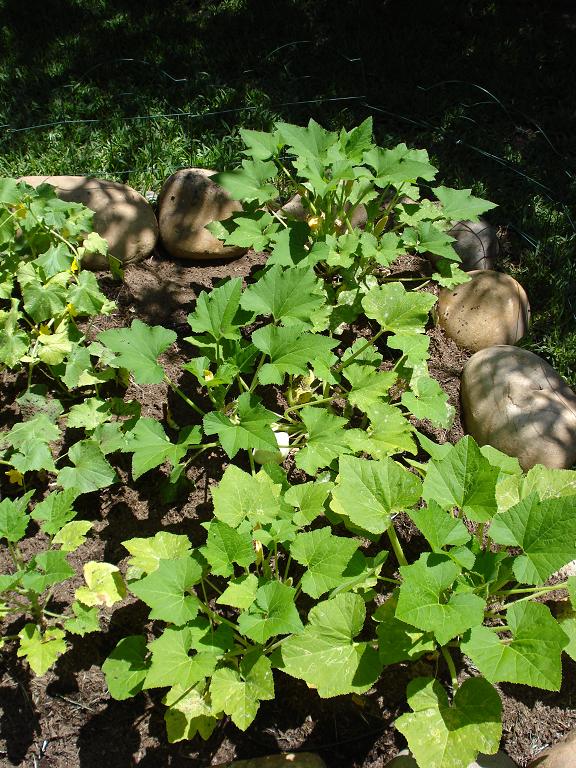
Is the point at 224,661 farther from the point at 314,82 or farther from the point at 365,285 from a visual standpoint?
the point at 314,82

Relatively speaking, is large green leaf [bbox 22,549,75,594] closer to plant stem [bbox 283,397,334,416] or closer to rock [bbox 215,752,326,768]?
rock [bbox 215,752,326,768]

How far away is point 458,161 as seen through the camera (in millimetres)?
4328

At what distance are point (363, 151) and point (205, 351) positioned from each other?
1.20m

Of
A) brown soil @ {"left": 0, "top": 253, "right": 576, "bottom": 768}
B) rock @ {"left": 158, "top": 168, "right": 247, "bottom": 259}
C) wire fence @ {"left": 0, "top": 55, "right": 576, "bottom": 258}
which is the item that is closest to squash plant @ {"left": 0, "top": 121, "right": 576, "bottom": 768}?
brown soil @ {"left": 0, "top": 253, "right": 576, "bottom": 768}

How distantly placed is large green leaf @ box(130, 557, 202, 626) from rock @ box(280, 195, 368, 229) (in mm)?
2165

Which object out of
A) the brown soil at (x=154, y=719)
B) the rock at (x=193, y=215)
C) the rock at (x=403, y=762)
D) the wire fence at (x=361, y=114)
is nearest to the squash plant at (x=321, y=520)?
the brown soil at (x=154, y=719)

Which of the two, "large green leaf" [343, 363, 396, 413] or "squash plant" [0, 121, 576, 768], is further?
"large green leaf" [343, 363, 396, 413]

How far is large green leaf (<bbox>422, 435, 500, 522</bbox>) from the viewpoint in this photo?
2072 mm

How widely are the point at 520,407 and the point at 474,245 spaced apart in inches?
43.4

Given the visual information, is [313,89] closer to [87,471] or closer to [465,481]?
[87,471]

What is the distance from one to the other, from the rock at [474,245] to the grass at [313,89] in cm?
13

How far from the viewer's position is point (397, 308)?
2.91 meters

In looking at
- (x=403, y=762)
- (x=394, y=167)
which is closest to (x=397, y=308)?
(x=394, y=167)

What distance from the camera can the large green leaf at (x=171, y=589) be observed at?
2049 millimetres
